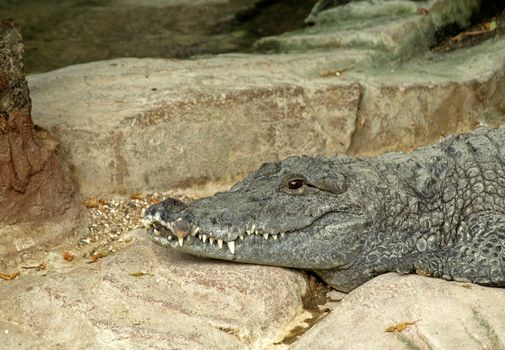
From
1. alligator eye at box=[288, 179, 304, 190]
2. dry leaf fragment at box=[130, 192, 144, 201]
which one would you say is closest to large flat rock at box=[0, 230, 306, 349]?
alligator eye at box=[288, 179, 304, 190]

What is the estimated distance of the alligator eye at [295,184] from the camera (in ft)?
18.9

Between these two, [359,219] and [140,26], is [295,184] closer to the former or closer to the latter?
[359,219]

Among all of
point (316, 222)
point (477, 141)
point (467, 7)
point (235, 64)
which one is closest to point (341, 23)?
point (467, 7)

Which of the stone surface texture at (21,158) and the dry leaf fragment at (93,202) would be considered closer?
the stone surface texture at (21,158)

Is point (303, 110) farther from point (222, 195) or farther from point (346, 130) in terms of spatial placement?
point (222, 195)

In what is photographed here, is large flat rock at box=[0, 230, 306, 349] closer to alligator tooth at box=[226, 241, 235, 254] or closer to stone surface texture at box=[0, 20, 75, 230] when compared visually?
alligator tooth at box=[226, 241, 235, 254]

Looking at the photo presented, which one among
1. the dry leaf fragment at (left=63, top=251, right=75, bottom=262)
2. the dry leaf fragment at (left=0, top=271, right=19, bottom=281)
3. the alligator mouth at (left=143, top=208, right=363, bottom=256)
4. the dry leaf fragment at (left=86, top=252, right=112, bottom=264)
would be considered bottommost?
the dry leaf fragment at (left=86, top=252, right=112, bottom=264)

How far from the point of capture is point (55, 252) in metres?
6.09

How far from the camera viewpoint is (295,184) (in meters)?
5.76

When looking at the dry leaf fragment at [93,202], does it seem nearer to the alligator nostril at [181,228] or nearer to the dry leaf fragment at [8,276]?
the dry leaf fragment at [8,276]

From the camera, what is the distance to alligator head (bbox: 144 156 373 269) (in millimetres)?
5504

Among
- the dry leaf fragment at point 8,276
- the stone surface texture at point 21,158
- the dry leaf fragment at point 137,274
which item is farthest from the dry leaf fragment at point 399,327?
the stone surface texture at point 21,158

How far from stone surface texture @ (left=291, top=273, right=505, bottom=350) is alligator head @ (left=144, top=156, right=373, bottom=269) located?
20.6 inches

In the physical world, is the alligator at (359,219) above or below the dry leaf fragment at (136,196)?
above
